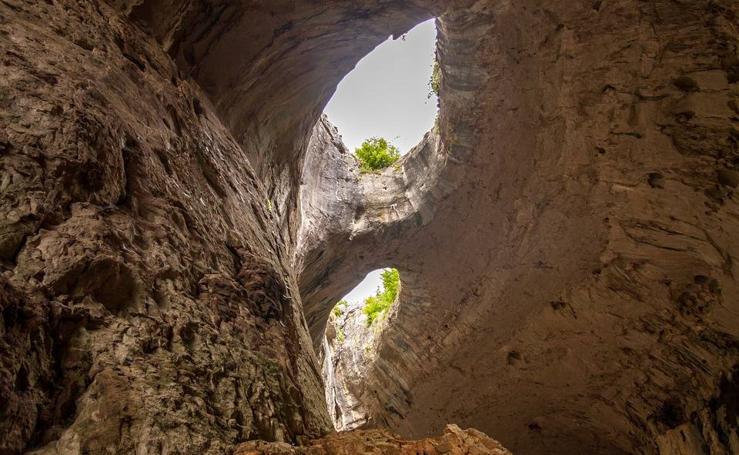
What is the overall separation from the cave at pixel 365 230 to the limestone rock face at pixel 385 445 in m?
0.02

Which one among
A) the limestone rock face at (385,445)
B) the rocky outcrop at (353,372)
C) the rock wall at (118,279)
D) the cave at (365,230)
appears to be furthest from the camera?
the rocky outcrop at (353,372)

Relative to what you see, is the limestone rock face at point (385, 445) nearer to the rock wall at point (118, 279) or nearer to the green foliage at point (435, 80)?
the rock wall at point (118, 279)

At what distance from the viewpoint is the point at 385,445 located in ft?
7.61

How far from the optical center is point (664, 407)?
7.37 meters

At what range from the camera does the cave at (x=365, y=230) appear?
2.08 metres

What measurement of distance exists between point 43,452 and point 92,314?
0.63m

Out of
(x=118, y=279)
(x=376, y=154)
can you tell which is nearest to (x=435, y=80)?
(x=376, y=154)

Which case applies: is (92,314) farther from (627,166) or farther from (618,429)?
(618,429)

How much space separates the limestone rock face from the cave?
0.02 metres

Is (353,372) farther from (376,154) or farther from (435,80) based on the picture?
(435,80)

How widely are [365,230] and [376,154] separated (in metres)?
2.39

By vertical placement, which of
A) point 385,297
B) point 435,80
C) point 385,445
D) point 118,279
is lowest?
point 385,445

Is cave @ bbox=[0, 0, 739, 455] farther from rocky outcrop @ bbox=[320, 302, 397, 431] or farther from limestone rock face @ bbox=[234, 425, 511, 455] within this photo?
rocky outcrop @ bbox=[320, 302, 397, 431]

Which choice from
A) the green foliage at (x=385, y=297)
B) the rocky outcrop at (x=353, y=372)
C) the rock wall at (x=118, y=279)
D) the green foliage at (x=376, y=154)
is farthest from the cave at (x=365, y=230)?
the green foliage at (x=385, y=297)
